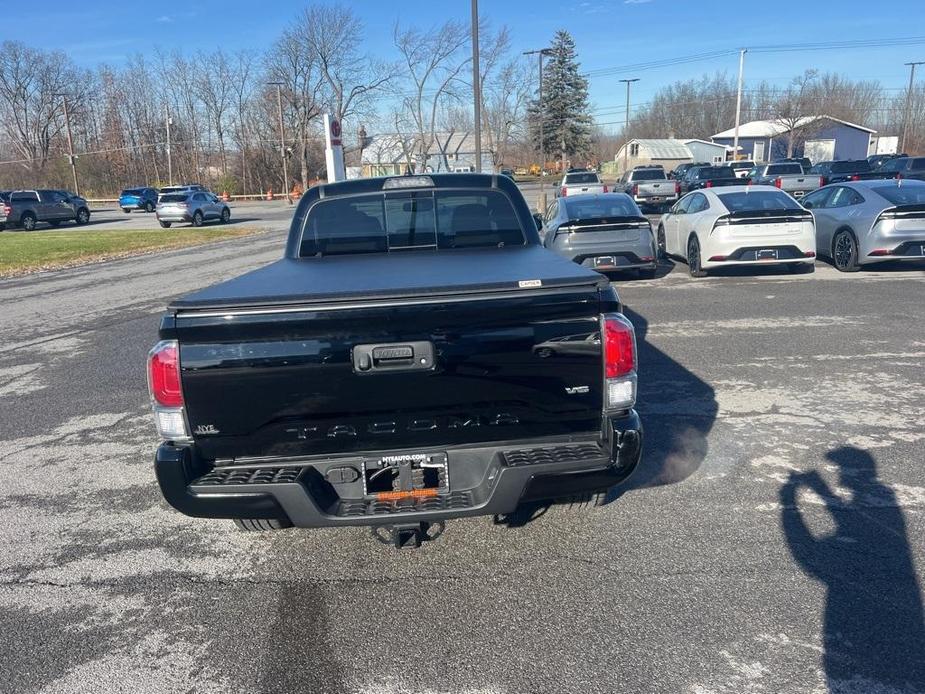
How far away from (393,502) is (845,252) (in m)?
11.6

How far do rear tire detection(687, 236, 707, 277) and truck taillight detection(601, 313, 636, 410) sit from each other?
31.6 feet

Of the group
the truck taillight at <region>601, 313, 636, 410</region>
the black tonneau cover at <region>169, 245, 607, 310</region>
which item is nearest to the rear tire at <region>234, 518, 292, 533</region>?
the black tonneau cover at <region>169, 245, 607, 310</region>

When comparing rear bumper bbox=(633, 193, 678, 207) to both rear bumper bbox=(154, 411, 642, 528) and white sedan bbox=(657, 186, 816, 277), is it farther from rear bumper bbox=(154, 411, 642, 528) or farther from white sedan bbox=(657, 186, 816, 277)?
rear bumper bbox=(154, 411, 642, 528)

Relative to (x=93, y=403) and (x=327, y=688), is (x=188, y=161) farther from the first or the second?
(x=327, y=688)

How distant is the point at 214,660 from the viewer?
2859 mm

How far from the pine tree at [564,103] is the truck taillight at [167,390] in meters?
76.2

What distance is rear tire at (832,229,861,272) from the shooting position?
38.6ft

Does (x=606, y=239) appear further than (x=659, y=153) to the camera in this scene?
No

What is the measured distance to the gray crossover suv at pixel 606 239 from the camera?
1125 centimetres

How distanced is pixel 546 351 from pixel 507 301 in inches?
11.1

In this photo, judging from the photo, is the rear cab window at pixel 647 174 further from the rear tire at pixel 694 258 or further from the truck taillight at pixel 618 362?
the truck taillight at pixel 618 362

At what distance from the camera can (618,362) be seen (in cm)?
306

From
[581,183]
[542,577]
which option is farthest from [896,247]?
[581,183]

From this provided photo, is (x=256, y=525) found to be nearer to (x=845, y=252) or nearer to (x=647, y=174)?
(x=845, y=252)
